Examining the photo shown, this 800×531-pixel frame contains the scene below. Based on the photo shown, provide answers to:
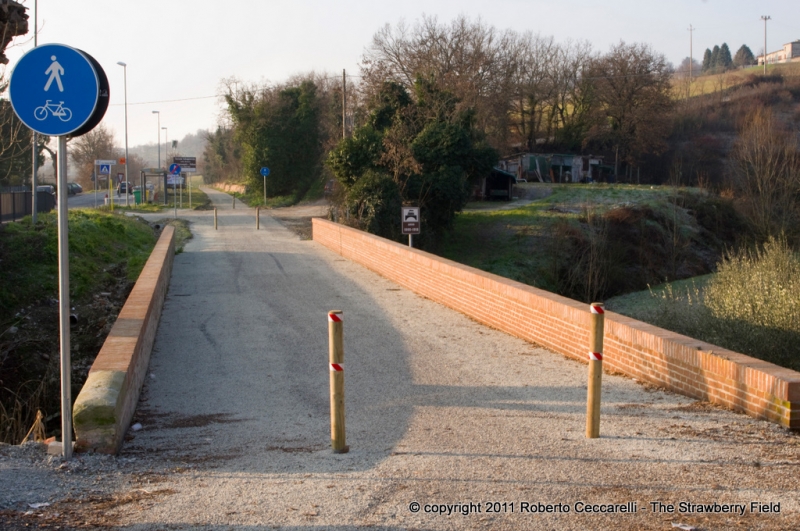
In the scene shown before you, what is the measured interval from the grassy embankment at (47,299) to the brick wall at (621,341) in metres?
6.23

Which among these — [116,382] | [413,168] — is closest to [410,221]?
[413,168]

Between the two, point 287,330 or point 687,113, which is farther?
point 687,113

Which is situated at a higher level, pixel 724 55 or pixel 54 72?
pixel 724 55

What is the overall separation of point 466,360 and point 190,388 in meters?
3.41

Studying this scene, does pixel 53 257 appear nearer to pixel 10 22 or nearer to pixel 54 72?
pixel 10 22

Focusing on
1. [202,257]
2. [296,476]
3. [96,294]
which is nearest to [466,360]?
[296,476]

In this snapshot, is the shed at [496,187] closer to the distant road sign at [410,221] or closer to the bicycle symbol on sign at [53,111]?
the distant road sign at [410,221]

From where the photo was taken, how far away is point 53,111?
17.6 feet

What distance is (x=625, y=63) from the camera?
61875 mm

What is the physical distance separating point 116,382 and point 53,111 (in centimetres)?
236

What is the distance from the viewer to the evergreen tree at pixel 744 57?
140750 millimetres

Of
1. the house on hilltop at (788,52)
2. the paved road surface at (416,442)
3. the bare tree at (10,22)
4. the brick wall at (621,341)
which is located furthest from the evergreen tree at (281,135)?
the house on hilltop at (788,52)

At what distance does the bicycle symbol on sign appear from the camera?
17.5ft

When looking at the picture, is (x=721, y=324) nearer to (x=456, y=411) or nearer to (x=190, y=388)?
(x=456, y=411)
